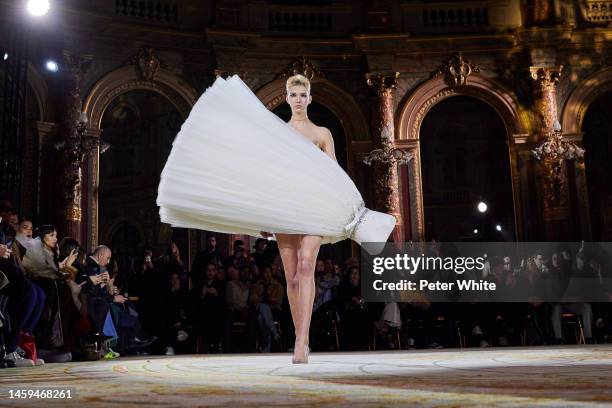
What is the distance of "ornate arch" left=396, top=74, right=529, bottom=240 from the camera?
15.4 meters

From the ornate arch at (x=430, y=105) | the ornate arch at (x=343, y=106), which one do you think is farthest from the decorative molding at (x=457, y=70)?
the ornate arch at (x=343, y=106)

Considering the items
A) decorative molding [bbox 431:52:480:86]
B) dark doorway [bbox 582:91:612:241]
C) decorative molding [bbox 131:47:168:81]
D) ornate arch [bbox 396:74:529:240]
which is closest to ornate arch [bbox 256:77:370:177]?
ornate arch [bbox 396:74:529:240]

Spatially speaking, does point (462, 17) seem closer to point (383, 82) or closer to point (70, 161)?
point (383, 82)

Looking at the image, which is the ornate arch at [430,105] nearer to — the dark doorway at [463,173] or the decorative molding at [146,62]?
the decorative molding at [146,62]

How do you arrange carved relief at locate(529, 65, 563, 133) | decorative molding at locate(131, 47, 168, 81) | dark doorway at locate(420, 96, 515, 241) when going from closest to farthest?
decorative molding at locate(131, 47, 168, 81) < carved relief at locate(529, 65, 563, 133) < dark doorway at locate(420, 96, 515, 241)

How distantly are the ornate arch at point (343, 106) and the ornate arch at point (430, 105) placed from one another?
84 centimetres

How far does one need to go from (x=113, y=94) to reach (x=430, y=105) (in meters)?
6.92

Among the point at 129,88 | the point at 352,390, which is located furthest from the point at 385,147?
the point at 352,390

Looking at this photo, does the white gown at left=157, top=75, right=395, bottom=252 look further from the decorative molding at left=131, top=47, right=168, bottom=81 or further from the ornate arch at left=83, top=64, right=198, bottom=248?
the decorative molding at left=131, top=47, right=168, bottom=81

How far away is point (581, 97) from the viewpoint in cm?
1562

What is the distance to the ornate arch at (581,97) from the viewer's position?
51.0 ft

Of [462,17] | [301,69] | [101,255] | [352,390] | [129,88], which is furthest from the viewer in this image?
[462,17]

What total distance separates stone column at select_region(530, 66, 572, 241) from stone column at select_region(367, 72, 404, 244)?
3.09 m

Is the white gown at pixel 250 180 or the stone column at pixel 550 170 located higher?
the stone column at pixel 550 170
